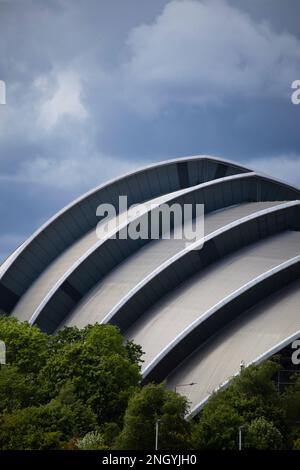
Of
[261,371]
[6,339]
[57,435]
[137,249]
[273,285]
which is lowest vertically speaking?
[57,435]

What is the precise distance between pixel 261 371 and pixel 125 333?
1861 centimetres

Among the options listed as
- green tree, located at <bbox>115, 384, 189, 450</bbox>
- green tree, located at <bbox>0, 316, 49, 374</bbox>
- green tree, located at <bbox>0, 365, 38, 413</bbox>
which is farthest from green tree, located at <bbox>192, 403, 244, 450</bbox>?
green tree, located at <bbox>0, 316, 49, 374</bbox>

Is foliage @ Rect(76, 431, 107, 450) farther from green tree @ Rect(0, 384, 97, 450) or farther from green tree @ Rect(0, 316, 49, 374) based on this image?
green tree @ Rect(0, 316, 49, 374)

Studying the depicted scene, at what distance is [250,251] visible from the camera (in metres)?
82.6

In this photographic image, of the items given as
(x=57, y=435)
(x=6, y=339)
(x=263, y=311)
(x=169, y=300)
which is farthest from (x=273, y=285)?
(x=57, y=435)

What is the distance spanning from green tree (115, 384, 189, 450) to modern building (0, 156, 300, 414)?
35.8 ft

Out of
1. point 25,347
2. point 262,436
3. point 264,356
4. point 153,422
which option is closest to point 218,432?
point 262,436

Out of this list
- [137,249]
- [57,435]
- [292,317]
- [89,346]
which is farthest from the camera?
[137,249]

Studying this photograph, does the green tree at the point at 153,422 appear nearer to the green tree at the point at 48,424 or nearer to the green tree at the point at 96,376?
the green tree at the point at 48,424

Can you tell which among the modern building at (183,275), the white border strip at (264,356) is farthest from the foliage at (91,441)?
the modern building at (183,275)

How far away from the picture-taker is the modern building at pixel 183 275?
74.6m

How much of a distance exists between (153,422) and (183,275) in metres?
25.6

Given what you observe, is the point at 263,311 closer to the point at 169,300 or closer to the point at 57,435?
the point at 169,300

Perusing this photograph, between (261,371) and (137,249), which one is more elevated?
(137,249)
